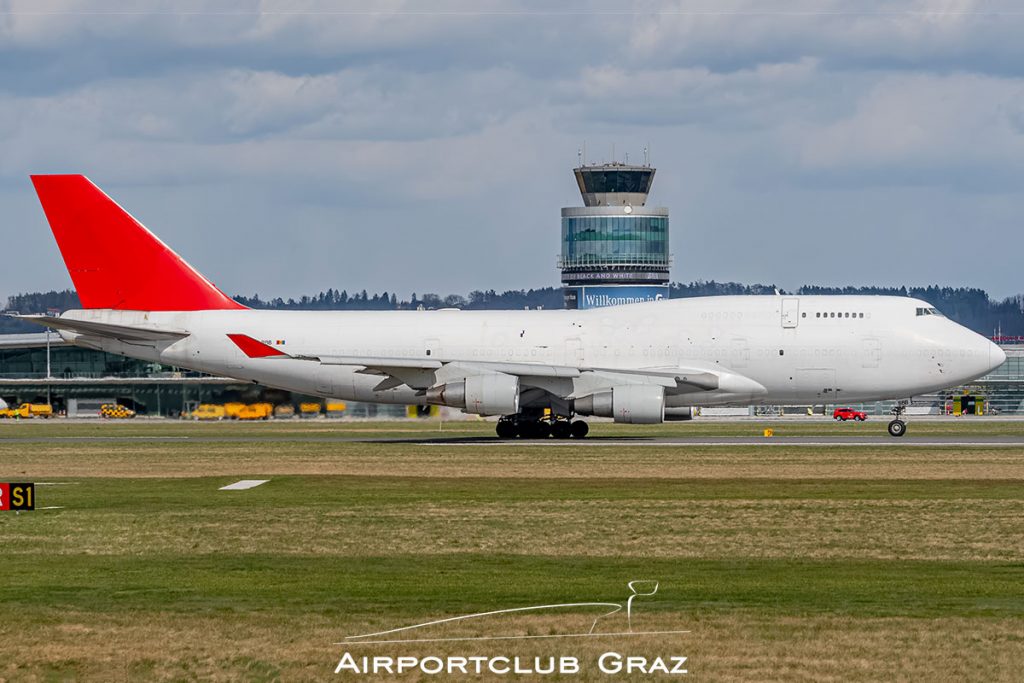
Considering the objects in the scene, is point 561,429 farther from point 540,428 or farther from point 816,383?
point 816,383

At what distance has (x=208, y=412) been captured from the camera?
8500cm

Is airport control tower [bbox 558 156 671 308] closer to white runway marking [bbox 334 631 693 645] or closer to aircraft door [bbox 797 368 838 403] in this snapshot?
aircraft door [bbox 797 368 838 403]

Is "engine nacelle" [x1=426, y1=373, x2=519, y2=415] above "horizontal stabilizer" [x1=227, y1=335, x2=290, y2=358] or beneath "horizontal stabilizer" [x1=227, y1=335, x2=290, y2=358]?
beneath

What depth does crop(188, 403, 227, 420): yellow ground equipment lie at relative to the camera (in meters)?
82.0

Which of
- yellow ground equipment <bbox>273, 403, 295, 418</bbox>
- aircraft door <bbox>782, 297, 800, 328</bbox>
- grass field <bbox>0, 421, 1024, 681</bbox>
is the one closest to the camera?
grass field <bbox>0, 421, 1024, 681</bbox>

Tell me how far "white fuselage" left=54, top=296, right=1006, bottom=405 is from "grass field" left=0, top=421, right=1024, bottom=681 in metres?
12.2

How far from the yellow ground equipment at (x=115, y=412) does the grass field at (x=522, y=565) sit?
6333cm

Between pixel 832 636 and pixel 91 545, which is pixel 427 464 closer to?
pixel 91 545

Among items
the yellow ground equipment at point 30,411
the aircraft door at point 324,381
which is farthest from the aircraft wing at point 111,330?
the yellow ground equipment at point 30,411

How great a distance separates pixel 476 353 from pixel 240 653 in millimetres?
38594

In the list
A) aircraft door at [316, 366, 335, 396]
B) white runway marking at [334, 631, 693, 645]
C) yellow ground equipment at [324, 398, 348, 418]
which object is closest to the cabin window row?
aircraft door at [316, 366, 335, 396]

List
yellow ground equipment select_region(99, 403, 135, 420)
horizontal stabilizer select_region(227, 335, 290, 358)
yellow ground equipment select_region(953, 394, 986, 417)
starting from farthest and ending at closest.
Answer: yellow ground equipment select_region(953, 394, 986, 417) < yellow ground equipment select_region(99, 403, 135, 420) < horizontal stabilizer select_region(227, 335, 290, 358)

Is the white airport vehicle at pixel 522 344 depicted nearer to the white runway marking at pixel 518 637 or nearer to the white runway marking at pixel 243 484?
the white runway marking at pixel 243 484

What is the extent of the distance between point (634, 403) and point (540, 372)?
3513 mm
